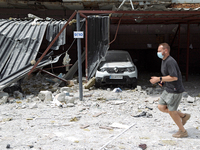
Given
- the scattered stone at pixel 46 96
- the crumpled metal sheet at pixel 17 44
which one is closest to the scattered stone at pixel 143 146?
the scattered stone at pixel 46 96

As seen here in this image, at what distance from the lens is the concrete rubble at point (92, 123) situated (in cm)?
375

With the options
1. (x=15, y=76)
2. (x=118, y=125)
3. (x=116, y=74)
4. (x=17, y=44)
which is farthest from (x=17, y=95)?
(x=118, y=125)

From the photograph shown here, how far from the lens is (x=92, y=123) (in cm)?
493

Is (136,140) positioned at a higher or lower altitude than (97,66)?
lower

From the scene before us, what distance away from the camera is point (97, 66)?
892 cm

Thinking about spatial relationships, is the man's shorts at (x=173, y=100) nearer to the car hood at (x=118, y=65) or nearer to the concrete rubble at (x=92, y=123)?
the concrete rubble at (x=92, y=123)

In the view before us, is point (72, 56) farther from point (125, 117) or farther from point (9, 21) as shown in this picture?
point (125, 117)

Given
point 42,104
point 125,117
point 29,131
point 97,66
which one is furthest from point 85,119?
point 97,66

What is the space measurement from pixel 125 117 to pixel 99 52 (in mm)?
4308

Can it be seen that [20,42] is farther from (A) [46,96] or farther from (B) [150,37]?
(B) [150,37]

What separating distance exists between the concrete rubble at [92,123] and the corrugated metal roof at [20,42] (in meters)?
1.09

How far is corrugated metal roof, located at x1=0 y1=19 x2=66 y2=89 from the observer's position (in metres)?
7.99

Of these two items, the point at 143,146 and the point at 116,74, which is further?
the point at 116,74

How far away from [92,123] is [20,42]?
18.0ft
